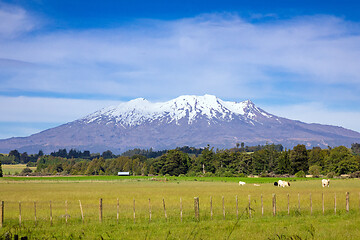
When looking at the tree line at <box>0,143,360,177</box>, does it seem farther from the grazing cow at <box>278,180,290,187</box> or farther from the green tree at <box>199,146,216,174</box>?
the grazing cow at <box>278,180,290,187</box>

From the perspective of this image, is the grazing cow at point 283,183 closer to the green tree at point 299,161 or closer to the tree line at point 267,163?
the tree line at point 267,163

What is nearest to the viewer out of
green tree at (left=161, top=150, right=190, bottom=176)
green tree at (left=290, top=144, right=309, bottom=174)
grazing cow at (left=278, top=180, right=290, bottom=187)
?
grazing cow at (left=278, top=180, right=290, bottom=187)

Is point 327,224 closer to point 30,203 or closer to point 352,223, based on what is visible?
point 352,223

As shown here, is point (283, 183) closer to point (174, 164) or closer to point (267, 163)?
point (267, 163)

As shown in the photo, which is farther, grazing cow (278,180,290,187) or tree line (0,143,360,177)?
tree line (0,143,360,177)

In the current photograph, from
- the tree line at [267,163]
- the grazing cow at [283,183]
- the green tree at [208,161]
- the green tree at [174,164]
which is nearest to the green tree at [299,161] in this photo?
the tree line at [267,163]

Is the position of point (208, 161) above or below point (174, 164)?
above

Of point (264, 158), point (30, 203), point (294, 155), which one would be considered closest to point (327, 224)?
point (30, 203)

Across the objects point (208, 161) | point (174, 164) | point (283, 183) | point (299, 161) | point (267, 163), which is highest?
point (299, 161)

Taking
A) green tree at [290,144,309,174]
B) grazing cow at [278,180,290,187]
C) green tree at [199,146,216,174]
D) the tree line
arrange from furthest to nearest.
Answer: green tree at [199,146,216,174], green tree at [290,144,309,174], the tree line, grazing cow at [278,180,290,187]

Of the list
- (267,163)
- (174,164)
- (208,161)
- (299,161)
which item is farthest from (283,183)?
(174,164)

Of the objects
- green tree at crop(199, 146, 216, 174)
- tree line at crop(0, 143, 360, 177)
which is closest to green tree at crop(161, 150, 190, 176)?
tree line at crop(0, 143, 360, 177)

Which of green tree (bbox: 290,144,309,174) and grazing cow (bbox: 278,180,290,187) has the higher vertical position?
green tree (bbox: 290,144,309,174)

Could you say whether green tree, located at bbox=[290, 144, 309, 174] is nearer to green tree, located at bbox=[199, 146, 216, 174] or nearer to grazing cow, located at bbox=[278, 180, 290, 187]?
green tree, located at bbox=[199, 146, 216, 174]
